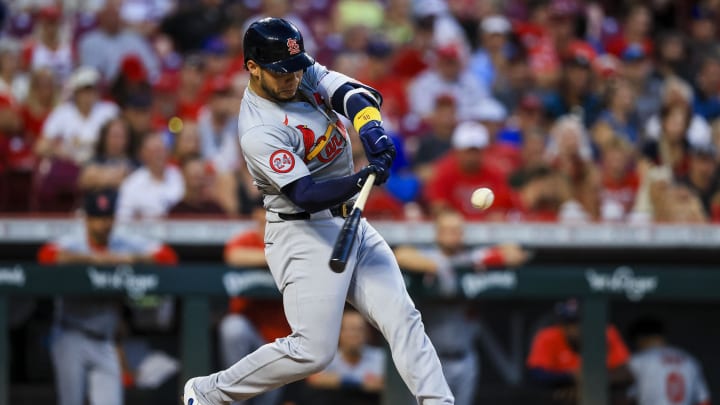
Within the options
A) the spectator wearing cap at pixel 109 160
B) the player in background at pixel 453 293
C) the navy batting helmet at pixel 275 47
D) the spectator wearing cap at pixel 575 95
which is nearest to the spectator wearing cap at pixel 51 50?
the spectator wearing cap at pixel 109 160

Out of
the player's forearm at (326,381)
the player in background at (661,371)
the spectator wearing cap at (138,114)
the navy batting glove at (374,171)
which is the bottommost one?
the player in background at (661,371)

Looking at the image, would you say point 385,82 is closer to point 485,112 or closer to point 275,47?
point 485,112

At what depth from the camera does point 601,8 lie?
11.4 metres

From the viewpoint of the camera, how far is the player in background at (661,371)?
6793 mm

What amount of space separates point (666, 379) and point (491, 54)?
402 cm

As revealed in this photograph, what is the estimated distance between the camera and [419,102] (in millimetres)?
9617

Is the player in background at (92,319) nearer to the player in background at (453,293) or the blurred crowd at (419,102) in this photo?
the blurred crowd at (419,102)

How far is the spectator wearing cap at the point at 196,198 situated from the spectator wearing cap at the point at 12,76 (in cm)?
244

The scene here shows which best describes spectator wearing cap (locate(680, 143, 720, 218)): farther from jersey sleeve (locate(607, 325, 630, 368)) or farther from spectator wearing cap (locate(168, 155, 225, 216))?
spectator wearing cap (locate(168, 155, 225, 216))

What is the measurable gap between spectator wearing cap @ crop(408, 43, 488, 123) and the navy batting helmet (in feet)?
17.1

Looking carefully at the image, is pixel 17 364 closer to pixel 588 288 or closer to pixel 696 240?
pixel 588 288

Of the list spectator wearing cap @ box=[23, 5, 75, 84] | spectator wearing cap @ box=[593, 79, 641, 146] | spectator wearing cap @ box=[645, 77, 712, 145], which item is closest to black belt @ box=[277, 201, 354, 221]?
spectator wearing cap @ box=[645, 77, 712, 145]

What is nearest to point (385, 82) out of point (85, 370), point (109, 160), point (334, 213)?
point (109, 160)

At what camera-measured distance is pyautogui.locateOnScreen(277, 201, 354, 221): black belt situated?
4461 millimetres
